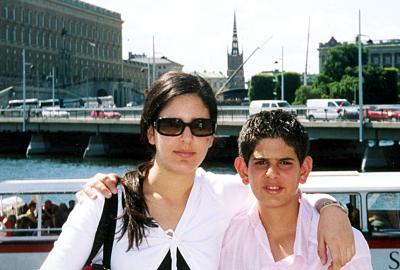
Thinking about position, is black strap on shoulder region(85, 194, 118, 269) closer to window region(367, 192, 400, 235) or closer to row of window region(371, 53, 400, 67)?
window region(367, 192, 400, 235)

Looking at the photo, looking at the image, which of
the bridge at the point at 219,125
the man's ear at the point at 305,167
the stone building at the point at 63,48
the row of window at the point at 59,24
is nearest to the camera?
the man's ear at the point at 305,167

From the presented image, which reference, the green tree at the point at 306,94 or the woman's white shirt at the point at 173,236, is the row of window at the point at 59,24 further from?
the woman's white shirt at the point at 173,236

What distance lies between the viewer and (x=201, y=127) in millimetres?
3248

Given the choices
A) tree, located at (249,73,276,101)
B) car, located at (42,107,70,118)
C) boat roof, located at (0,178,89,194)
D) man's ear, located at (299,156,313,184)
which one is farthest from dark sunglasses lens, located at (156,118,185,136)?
tree, located at (249,73,276,101)

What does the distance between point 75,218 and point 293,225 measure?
3.43 ft

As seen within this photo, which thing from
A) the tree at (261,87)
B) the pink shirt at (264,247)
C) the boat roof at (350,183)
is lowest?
the boat roof at (350,183)

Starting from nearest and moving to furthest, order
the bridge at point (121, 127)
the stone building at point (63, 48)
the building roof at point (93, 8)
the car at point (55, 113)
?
the bridge at point (121, 127), the car at point (55, 113), the stone building at point (63, 48), the building roof at point (93, 8)

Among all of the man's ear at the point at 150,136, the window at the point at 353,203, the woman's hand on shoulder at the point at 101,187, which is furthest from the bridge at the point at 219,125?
the woman's hand on shoulder at the point at 101,187

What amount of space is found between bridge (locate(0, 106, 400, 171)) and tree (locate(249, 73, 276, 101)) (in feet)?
115

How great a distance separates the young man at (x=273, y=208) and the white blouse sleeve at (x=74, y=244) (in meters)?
0.65

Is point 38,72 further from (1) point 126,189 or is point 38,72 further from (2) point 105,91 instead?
(1) point 126,189

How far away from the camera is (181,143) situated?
325 cm

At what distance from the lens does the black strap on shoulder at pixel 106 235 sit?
2.94m

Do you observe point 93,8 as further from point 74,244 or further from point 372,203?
point 74,244
